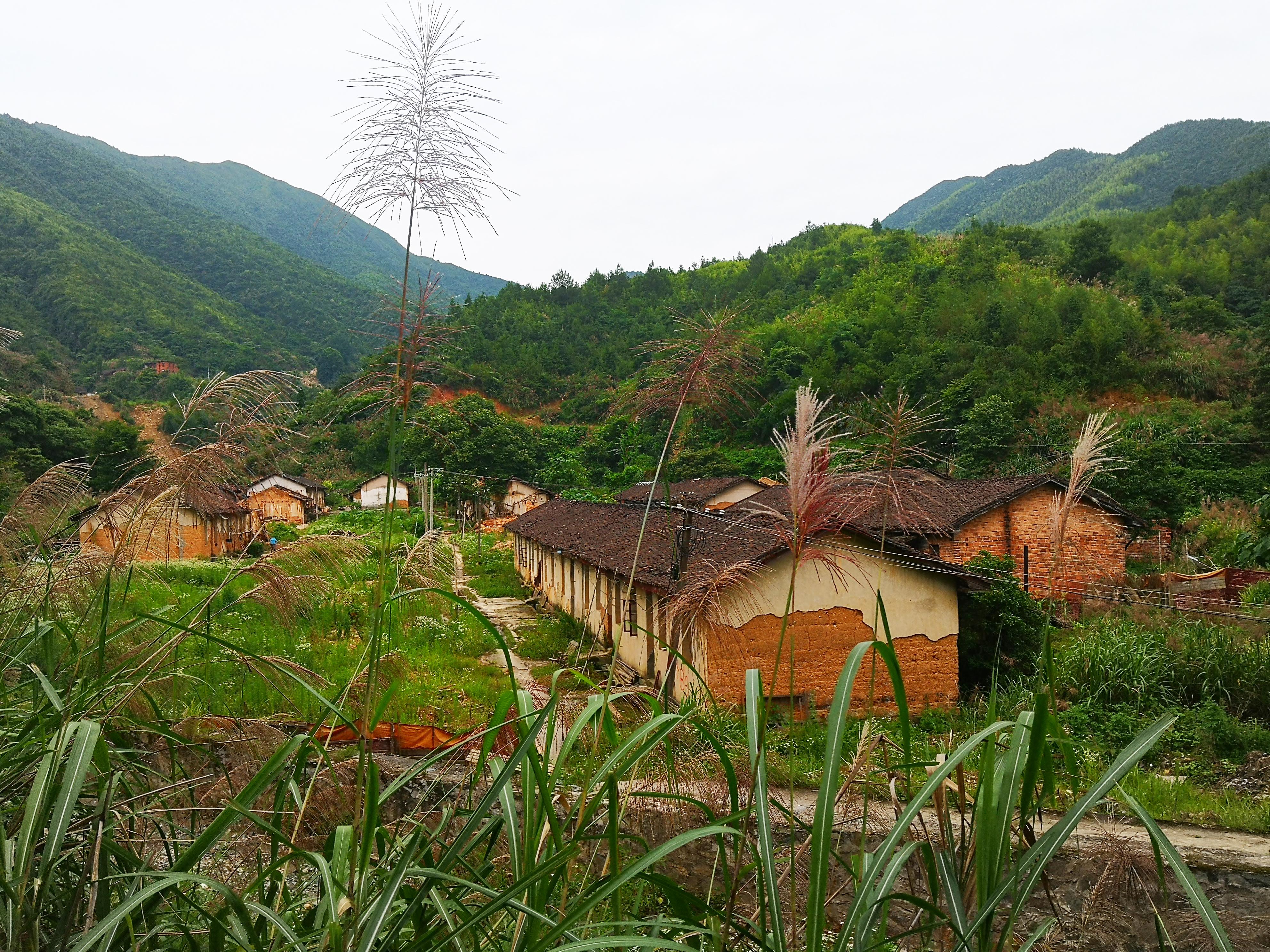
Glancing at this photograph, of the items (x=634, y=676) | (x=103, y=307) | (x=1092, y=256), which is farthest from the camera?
(x=103, y=307)

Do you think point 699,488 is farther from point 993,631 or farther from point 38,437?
point 38,437

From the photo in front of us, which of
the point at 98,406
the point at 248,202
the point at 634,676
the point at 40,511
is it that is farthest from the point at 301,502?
the point at 248,202

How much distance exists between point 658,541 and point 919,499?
9273mm

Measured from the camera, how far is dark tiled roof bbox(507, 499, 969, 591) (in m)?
6.61

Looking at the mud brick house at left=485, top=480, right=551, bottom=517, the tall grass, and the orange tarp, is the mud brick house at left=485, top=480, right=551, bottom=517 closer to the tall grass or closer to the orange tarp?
the tall grass

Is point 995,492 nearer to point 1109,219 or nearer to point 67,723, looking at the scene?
point 67,723

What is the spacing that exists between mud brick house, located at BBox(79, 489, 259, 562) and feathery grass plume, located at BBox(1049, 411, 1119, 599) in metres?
2.43

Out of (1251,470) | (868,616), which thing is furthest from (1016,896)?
(1251,470)

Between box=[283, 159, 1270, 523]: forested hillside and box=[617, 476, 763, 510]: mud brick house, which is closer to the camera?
box=[617, 476, 763, 510]: mud brick house

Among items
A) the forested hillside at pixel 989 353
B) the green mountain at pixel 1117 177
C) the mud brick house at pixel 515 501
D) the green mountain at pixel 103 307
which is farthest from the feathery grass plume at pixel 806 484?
the green mountain at pixel 1117 177

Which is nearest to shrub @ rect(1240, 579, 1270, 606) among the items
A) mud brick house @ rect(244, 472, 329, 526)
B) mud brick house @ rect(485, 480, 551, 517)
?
mud brick house @ rect(244, 472, 329, 526)

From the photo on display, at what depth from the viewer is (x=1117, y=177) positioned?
95312 mm

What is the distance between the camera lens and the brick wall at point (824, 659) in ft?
32.9

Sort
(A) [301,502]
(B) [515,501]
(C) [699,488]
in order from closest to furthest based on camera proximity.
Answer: (A) [301,502] < (C) [699,488] < (B) [515,501]
